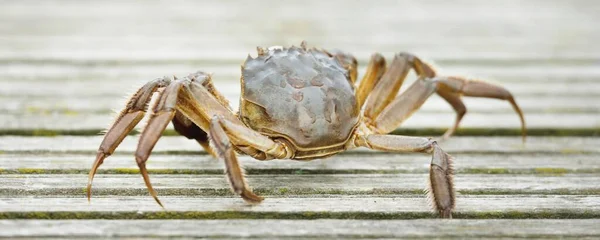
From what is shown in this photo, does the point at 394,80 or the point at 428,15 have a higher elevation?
the point at 394,80

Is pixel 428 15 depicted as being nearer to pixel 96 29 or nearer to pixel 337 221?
pixel 96 29

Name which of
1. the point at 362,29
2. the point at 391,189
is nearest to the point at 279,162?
A: the point at 391,189

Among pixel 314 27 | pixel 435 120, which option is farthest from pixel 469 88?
pixel 314 27

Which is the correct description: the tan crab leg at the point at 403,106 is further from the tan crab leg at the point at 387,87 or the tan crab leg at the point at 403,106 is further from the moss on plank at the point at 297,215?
the moss on plank at the point at 297,215

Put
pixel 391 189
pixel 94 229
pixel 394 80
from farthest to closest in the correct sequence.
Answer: pixel 394 80 → pixel 391 189 → pixel 94 229

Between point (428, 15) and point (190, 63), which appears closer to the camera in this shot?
point (190, 63)
